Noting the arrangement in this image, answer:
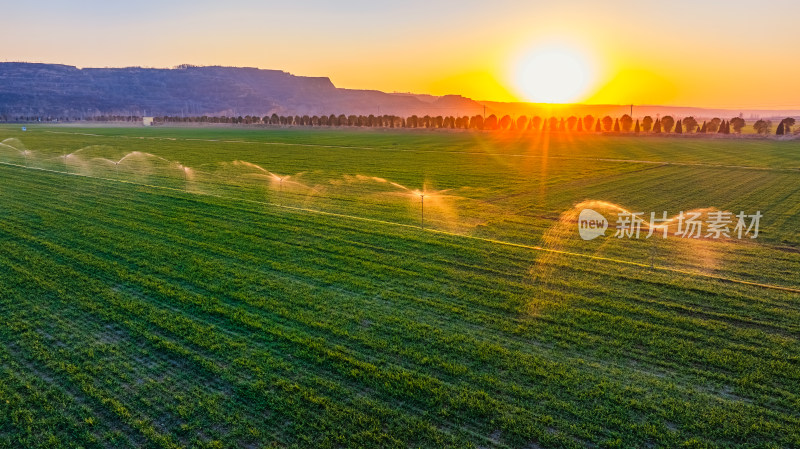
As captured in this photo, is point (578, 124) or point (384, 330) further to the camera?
point (578, 124)

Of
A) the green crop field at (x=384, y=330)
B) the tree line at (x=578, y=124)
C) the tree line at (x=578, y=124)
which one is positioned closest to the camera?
the green crop field at (x=384, y=330)

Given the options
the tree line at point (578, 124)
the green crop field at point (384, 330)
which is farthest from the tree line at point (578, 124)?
the green crop field at point (384, 330)

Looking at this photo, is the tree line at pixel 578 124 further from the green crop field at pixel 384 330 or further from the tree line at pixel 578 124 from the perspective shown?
the green crop field at pixel 384 330

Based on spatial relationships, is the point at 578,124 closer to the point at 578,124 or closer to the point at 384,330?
the point at 578,124

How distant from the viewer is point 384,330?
838 centimetres

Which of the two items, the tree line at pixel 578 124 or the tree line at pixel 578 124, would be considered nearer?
the tree line at pixel 578 124

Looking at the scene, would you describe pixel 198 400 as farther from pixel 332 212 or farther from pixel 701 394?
pixel 332 212

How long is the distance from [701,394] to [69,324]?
9478 millimetres

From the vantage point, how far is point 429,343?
797cm

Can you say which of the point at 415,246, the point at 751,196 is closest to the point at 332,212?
the point at 415,246

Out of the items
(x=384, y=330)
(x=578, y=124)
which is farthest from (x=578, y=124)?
(x=384, y=330)

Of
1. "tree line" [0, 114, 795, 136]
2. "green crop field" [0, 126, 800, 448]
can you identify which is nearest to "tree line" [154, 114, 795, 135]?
"tree line" [0, 114, 795, 136]

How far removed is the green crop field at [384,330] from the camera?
6.07 meters

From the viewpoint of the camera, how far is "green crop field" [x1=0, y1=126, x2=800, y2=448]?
6.07m
